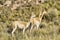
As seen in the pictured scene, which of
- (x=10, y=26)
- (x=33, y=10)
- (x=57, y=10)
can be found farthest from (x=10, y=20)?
(x=57, y=10)

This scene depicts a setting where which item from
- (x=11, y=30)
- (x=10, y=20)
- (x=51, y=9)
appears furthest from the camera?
(x=51, y=9)

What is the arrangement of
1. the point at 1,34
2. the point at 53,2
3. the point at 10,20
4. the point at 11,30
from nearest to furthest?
the point at 1,34 → the point at 11,30 → the point at 10,20 → the point at 53,2

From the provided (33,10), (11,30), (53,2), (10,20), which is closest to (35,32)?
(11,30)

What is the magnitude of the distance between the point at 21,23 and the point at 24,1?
3.40 metres

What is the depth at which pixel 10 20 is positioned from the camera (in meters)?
12.5

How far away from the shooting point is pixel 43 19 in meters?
13.0

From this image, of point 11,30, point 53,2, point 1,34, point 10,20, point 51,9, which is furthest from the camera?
point 53,2

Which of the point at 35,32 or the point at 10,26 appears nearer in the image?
the point at 35,32

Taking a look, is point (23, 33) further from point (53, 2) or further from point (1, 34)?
point (53, 2)

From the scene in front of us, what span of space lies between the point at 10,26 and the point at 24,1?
3.01 m

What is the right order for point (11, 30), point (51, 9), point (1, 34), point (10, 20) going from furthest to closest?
point (51, 9), point (10, 20), point (11, 30), point (1, 34)

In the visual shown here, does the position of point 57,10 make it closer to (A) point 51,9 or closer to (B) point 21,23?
(A) point 51,9

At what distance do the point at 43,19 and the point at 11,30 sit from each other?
229 cm

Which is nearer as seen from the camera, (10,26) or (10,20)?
(10,26)
